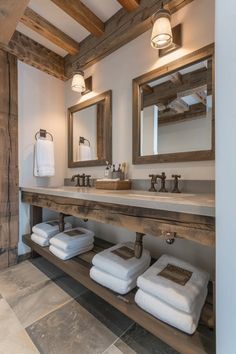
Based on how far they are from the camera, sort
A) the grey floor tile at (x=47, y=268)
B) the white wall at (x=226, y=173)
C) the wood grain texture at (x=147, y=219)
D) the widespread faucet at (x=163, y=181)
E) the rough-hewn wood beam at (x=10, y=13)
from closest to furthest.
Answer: the white wall at (x=226, y=173) → the wood grain texture at (x=147, y=219) → the rough-hewn wood beam at (x=10, y=13) → the widespread faucet at (x=163, y=181) → the grey floor tile at (x=47, y=268)

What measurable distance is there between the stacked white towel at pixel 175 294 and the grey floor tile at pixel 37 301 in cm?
73

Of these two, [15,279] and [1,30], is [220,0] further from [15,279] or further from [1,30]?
[15,279]

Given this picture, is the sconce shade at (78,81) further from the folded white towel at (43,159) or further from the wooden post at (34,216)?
the wooden post at (34,216)

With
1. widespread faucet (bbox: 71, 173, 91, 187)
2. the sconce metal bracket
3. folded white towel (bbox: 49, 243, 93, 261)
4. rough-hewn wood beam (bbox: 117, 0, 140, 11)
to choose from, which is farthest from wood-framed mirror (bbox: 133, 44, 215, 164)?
folded white towel (bbox: 49, 243, 93, 261)

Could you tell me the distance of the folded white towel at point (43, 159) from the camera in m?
2.05

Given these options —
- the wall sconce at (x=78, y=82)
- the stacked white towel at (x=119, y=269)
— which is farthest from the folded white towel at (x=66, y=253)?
the wall sconce at (x=78, y=82)

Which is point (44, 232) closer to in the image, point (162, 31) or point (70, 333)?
point (70, 333)

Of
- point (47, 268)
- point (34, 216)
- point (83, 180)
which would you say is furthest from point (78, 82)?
point (47, 268)

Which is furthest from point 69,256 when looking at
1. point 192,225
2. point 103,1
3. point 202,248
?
point 103,1

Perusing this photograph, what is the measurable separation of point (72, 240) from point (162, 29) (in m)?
1.63

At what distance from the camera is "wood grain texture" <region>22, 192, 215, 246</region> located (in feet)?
2.58

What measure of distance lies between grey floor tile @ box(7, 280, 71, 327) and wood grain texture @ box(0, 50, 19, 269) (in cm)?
57

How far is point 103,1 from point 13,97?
3.83 ft

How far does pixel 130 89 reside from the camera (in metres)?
1.68
